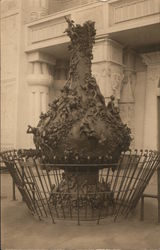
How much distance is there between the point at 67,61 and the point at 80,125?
189 inches

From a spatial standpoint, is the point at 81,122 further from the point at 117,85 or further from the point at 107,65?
the point at 117,85

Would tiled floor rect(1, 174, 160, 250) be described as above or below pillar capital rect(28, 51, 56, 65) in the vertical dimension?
below

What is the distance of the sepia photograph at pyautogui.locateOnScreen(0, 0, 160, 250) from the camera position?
6.55 ft

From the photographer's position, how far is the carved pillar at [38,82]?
20.5 ft

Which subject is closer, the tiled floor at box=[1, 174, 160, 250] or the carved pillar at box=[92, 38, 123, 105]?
the tiled floor at box=[1, 174, 160, 250]

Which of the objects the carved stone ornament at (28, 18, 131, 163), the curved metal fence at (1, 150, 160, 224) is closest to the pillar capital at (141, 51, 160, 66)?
the carved stone ornament at (28, 18, 131, 163)

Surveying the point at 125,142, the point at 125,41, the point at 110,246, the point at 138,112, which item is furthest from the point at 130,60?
the point at 110,246

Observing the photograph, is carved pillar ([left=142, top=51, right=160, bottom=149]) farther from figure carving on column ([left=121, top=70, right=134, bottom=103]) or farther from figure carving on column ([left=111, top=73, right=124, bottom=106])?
figure carving on column ([left=111, top=73, right=124, bottom=106])

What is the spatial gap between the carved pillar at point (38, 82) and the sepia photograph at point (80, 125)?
20mm

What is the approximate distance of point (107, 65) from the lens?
5234 millimetres

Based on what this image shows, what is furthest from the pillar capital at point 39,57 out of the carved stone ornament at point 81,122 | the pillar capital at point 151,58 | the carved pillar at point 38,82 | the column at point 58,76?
the carved stone ornament at point 81,122

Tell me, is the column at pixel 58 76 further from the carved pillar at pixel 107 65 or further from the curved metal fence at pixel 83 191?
the curved metal fence at pixel 83 191

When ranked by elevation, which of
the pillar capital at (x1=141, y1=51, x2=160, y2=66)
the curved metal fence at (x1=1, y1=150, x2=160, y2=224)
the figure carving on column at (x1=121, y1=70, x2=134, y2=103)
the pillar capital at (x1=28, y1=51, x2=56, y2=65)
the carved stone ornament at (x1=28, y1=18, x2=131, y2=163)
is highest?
the pillar capital at (x1=28, y1=51, x2=56, y2=65)

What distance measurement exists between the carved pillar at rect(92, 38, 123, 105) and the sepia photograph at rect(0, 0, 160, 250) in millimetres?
16
